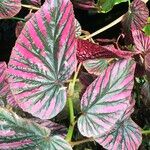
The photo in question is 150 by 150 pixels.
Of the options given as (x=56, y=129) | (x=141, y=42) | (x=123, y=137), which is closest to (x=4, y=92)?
(x=56, y=129)

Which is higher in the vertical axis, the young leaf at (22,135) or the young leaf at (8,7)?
the young leaf at (8,7)

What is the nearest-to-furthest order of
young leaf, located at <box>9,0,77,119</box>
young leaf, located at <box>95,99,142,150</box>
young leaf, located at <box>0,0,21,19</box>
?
young leaf, located at <box>9,0,77,119</box>
young leaf, located at <box>95,99,142,150</box>
young leaf, located at <box>0,0,21,19</box>

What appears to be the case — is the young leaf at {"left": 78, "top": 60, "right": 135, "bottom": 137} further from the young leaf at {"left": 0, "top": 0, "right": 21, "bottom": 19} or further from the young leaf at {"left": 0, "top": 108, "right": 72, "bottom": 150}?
the young leaf at {"left": 0, "top": 0, "right": 21, "bottom": 19}

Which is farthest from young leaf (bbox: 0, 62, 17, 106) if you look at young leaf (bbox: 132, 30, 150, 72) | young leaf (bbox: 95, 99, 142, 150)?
young leaf (bbox: 132, 30, 150, 72)

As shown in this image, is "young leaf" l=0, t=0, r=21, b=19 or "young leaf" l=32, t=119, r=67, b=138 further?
"young leaf" l=0, t=0, r=21, b=19

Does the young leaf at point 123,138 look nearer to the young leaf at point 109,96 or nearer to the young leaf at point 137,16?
the young leaf at point 109,96

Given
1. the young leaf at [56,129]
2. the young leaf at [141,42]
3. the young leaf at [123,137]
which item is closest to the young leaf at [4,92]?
the young leaf at [56,129]
